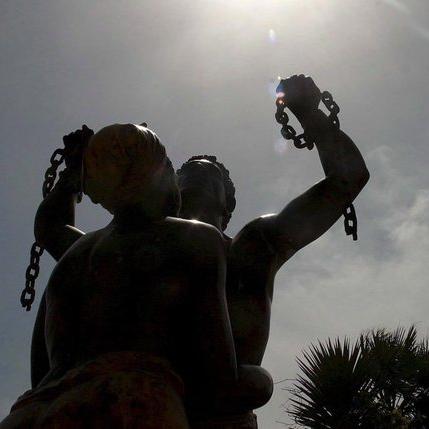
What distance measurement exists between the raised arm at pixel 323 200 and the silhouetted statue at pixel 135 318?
1.49ft

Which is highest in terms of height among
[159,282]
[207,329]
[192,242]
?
[192,242]

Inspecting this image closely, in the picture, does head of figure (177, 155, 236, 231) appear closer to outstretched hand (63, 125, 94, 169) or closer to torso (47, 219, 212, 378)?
outstretched hand (63, 125, 94, 169)

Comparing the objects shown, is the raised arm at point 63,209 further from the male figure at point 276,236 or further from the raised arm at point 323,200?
the raised arm at point 323,200

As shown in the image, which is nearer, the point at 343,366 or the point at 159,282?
the point at 159,282

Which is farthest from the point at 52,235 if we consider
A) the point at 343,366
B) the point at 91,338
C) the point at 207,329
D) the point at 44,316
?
the point at 343,366

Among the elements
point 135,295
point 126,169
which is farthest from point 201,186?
point 135,295

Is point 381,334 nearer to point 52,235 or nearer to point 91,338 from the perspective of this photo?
point 52,235

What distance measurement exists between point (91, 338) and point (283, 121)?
1.42m

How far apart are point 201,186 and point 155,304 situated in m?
1.28

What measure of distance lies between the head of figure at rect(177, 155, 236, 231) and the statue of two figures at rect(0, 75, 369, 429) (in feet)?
1.66

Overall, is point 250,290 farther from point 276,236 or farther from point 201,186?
point 201,186

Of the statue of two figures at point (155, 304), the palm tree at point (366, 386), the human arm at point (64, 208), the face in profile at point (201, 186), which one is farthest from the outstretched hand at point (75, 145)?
the palm tree at point (366, 386)

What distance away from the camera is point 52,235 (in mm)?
A: 3021

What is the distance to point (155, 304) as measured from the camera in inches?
82.4
